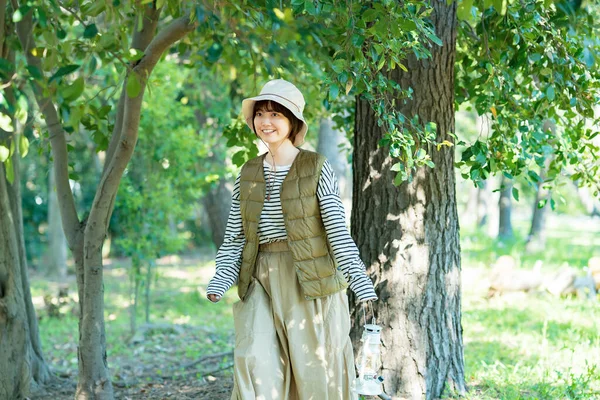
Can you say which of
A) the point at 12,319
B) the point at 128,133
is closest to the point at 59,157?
the point at 128,133

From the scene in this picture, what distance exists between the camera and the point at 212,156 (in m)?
11.6

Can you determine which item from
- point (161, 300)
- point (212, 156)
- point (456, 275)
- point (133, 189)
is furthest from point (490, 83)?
point (161, 300)

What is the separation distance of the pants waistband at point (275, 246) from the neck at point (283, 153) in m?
0.41

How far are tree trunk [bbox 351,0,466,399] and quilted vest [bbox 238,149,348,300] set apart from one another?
0.80m

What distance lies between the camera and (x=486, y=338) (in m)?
7.29

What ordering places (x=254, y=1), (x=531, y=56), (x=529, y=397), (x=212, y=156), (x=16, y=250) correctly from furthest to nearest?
(x=212, y=156)
(x=16, y=250)
(x=529, y=397)
(x=531, y=56)
(x=254, y=1)

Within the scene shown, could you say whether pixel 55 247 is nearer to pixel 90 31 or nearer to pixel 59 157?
pixel 59 157

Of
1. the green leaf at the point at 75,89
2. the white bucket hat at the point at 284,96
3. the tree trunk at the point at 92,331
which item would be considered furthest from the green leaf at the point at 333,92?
the tree trunk at the point at 92,331

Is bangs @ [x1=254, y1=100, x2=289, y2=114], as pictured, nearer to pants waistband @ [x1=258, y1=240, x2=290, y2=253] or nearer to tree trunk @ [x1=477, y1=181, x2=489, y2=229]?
pants waistband @ [x1=258, y1=240, x2=290, y2=253]

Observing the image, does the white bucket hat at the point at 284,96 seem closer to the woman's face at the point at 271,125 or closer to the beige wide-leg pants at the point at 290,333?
the woman's face at the point at 271,125

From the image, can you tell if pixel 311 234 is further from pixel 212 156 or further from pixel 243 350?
pixel 212 156

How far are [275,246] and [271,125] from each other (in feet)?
2.01

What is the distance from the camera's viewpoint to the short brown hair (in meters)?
3.71

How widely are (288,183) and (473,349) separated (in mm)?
3793
